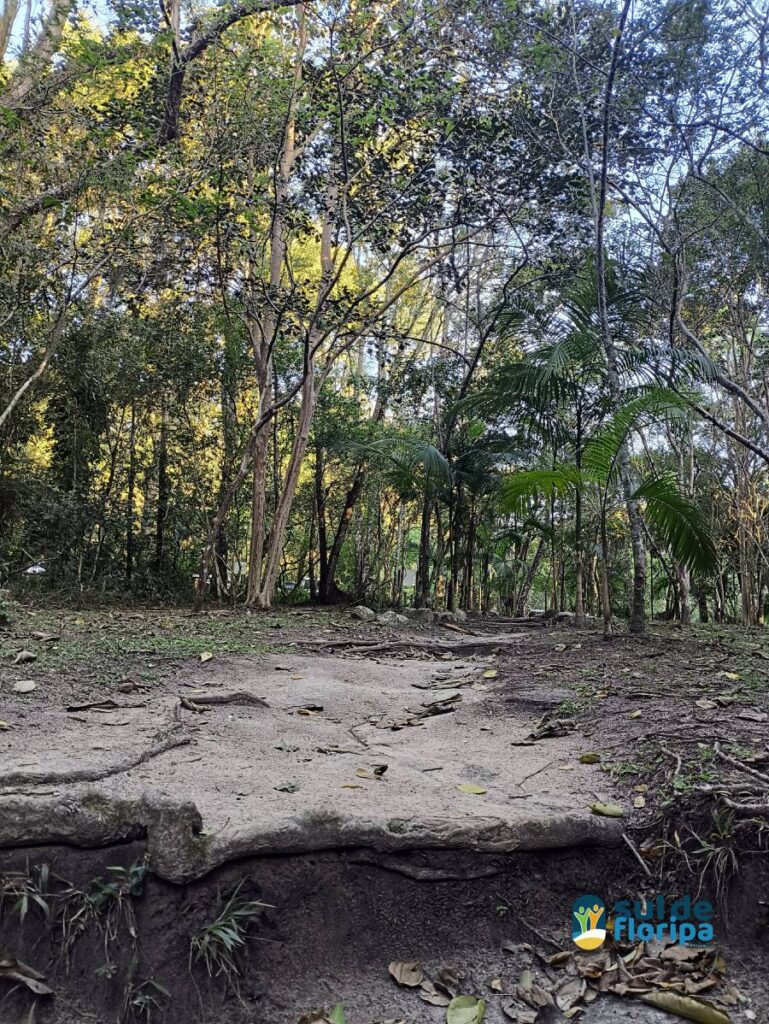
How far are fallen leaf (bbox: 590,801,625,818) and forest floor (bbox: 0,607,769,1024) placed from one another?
0.01 metres

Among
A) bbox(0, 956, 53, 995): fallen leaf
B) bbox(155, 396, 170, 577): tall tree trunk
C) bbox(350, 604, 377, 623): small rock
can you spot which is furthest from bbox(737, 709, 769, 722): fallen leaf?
bbox(155, 396, 170, 577): tall tree trunk

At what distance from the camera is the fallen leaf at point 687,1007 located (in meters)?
1.72

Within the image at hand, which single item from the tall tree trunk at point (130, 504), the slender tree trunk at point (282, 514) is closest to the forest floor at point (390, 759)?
the slender tree trunk at point (282, 514)

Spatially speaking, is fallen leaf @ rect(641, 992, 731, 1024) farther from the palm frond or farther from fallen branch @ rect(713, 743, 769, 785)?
the palm frond

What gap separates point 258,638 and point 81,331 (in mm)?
6179

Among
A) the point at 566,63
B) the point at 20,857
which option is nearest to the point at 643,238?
the point at 566,63

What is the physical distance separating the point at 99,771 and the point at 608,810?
5.93 ft

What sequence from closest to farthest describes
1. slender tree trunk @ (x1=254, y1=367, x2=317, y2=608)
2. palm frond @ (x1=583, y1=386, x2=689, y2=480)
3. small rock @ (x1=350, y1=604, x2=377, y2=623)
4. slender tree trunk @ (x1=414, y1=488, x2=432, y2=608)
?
1. palm frond @ (x1=583, y1=386, x2=689, y2=480)
2. small rock @ (x1=350, y1=604, x2=377, y2=623)
3. slender tree trunk @ (x1=254, y1=367, x2=317, y2=608)
4. slender tree trunk @ (x1=414, y1=488, x2=432, y2=608)

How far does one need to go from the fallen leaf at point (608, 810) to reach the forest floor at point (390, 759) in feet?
0.03

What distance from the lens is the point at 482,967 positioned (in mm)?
1997

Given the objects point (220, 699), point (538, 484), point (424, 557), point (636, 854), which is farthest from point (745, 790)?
point (424, 557)

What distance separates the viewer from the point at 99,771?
2596mm

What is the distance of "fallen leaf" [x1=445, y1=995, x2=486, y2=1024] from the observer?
1.81 meters

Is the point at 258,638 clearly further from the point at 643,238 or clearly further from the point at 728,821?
the point at 643,238
